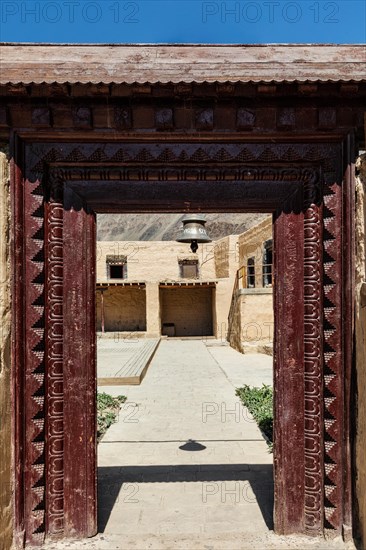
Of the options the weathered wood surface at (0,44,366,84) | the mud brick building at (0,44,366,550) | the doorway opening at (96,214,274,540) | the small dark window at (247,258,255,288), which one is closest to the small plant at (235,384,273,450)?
the doorway opening at (96,214,274,540)

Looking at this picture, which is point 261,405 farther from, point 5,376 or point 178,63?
point 178,63

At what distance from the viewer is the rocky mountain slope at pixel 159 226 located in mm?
40281

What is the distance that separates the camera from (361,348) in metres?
3.10

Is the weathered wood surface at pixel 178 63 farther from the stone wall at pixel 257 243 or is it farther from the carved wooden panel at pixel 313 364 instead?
the stone wall at pixel 257 243

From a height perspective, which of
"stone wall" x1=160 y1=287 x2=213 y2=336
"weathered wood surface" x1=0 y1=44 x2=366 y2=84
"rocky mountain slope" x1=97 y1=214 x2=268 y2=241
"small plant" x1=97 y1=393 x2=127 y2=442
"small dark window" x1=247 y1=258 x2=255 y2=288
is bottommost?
"small plant" x1=97 y1=393 x2=127 y2=442

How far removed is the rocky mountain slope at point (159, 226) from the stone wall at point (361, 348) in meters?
35.4

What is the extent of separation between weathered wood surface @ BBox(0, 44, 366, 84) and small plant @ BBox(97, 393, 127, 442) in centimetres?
462

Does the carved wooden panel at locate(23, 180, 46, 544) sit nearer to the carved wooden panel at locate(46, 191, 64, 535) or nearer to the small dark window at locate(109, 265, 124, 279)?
the carved wooden panel at locate(46, 191, 64, 535)


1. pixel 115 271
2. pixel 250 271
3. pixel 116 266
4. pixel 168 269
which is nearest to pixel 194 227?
pixel 250 271

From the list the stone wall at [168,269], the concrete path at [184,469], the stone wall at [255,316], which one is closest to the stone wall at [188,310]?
the stone wall at [168,269]

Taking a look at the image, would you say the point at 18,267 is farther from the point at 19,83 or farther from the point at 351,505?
the point at 351,505

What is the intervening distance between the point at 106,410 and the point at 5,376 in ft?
15.1

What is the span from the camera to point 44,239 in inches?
132

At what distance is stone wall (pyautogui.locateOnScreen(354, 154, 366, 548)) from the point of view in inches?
121
